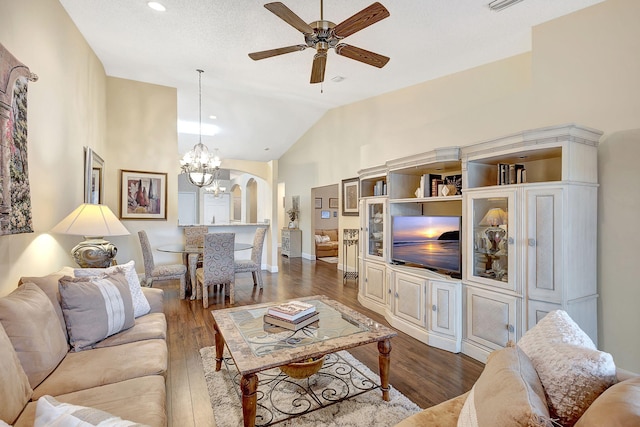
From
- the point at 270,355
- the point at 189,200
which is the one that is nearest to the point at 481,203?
the point at 270,355

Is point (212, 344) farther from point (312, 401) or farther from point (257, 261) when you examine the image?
point (257, 261)

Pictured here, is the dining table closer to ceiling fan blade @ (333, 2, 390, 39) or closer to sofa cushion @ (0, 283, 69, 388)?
sofa cushion @ (0, 283, 69, 388)

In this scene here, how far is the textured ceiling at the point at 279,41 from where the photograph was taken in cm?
299

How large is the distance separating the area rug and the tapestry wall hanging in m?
1.74

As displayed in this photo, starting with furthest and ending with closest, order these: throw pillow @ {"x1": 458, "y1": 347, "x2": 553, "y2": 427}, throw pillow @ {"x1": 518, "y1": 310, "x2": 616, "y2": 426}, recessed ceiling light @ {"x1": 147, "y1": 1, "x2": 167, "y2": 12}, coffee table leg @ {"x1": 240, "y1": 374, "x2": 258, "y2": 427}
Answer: recessed ceiling light @ {"x1": 147, "y1": 1, "x2": 167, "y2": 12} < coffee table leg @ {"x1": 240, "y1": 374, "x2": 258, "y2": 427} < throw pillow @ {"x1": 518, "y1": 310, "x2": 616, "y2": 426} < throw pillow @ {"x1": 458, "y1": 347, "x2": 553, "y2": 427}

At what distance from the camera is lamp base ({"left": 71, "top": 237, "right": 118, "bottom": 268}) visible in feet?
9.90

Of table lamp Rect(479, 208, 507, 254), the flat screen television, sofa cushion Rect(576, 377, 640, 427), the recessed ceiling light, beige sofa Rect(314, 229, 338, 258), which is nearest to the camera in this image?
sofa cushion Rect(576, 377, 640, 427)

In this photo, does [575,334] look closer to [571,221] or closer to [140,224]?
[571,221]

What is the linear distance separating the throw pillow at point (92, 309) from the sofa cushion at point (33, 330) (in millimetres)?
146

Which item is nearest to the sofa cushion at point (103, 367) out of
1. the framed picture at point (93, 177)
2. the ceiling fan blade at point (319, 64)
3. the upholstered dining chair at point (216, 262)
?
the upholstered dining chair at point (216, 262)

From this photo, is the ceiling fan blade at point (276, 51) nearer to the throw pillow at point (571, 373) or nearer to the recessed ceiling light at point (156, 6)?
the recessed ceiling light at point (156, 6)

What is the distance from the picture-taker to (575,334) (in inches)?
46.1

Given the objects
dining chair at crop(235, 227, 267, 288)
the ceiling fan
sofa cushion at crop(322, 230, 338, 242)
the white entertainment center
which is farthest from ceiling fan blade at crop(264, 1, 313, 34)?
sofa cushion at crop(322, 230, 338, 242)

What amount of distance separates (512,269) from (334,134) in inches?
209
